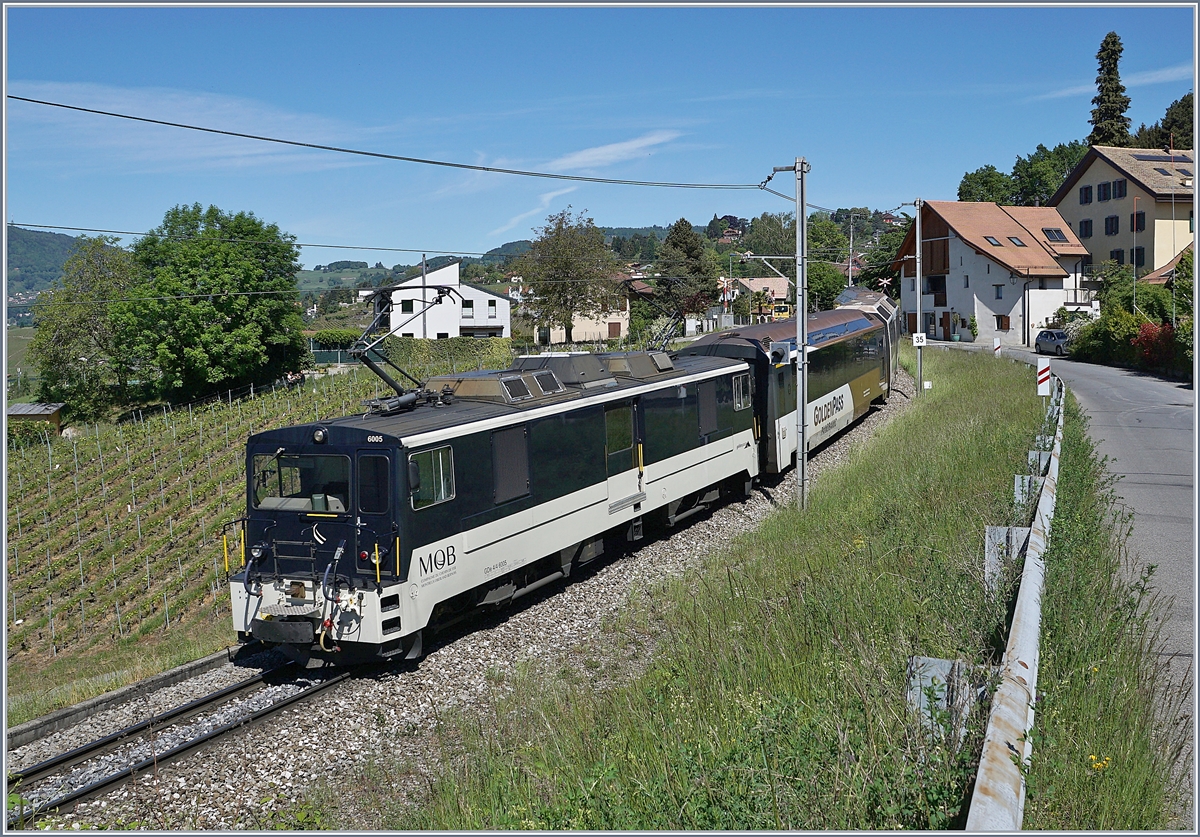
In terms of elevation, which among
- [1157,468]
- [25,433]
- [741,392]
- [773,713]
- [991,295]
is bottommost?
[25,433]

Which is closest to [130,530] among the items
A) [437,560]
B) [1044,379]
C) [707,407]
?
[707,407]

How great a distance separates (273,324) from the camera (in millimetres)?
52562

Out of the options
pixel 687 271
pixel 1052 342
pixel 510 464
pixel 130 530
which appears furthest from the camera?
pixel 687 271

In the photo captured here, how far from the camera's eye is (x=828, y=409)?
75.8ft

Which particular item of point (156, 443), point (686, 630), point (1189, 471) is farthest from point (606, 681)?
point (156, 443)

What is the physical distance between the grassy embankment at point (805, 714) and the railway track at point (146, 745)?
6.20ft

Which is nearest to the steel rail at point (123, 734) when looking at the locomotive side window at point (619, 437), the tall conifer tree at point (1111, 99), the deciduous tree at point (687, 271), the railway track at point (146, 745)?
the railway track at point (146, 745)

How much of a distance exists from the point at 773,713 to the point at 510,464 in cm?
674

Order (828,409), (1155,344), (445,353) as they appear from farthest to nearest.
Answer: (445,353)
(1155,344)
(828,409)

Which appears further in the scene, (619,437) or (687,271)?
(687,271)

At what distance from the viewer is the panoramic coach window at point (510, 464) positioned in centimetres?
1148

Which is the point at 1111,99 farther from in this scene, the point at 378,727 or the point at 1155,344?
the point at 378,727

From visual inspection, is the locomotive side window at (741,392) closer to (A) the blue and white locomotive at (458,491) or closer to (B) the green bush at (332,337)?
(A) the blue and white locomotive at (458,491)

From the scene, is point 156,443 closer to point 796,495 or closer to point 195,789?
point 796,495
